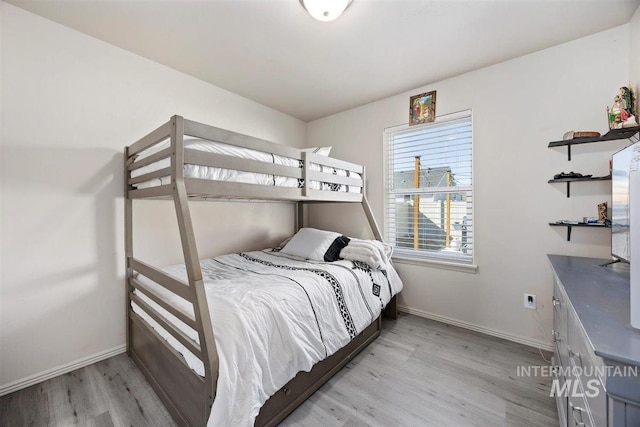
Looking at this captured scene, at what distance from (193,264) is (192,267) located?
0.05ft

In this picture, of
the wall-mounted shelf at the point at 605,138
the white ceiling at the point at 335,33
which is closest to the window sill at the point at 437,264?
the wall-mounted shelf at the point at 605,138

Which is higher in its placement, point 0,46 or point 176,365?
point 0,46

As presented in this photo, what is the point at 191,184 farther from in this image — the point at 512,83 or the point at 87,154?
the point at 512,83

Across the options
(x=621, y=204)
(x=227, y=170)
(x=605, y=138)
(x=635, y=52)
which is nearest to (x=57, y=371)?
(x=227, y=170)

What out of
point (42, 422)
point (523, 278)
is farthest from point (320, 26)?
point (42, 422)

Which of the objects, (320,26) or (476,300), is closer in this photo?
(320,26)

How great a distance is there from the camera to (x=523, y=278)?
2160 millimetres

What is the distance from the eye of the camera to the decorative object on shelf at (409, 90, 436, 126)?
258 cm

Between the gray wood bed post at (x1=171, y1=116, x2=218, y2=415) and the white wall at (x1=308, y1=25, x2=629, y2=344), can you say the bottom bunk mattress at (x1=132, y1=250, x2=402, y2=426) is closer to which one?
the gray wood bed post at (x1=171, y1=116, x2=218, y2=415)

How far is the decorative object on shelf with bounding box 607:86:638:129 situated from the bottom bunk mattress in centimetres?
187

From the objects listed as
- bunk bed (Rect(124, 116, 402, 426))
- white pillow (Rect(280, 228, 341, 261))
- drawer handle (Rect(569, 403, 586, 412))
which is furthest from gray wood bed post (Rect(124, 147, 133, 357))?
drawer handle (Rect(569, 403, 586, 412))

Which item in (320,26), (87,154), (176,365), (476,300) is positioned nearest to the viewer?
(176,365)

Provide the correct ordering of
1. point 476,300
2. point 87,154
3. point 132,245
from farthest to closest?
point 476,300
point 132,245
point 87,154

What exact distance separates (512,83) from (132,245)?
11.1ft
